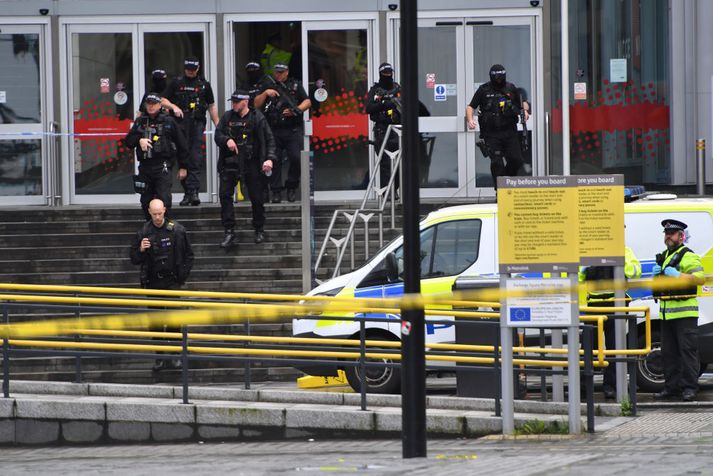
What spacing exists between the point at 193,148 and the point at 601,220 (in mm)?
8808

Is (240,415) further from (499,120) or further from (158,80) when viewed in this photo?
(158,80)

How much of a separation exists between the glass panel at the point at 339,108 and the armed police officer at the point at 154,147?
492 centimetres

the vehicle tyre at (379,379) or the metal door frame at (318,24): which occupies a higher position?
the metal door frame at (318,24)

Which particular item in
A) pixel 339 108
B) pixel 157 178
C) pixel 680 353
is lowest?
pixel 680 353

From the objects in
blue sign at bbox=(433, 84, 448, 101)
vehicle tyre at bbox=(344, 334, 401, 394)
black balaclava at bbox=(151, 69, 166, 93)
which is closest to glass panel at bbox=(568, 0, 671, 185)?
blue sign at bbox=(433, 84, 448, 101)

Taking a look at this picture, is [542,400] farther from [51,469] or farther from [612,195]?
[51,469]

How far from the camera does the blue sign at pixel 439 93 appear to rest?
74.7ft

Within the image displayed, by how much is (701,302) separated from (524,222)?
333 centimetres

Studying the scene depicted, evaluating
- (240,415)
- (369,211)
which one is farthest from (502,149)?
(240,415)

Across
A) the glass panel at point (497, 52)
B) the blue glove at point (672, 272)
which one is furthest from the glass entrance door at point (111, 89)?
the blue glove at point (672, 272)

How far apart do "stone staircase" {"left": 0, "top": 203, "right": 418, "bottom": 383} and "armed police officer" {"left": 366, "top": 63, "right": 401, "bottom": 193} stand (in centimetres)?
121

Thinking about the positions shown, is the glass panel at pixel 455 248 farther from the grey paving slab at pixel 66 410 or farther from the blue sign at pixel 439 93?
the blue sign at pixel 439 93

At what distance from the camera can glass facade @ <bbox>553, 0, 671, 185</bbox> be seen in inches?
883

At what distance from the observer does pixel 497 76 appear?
62.2 feet
